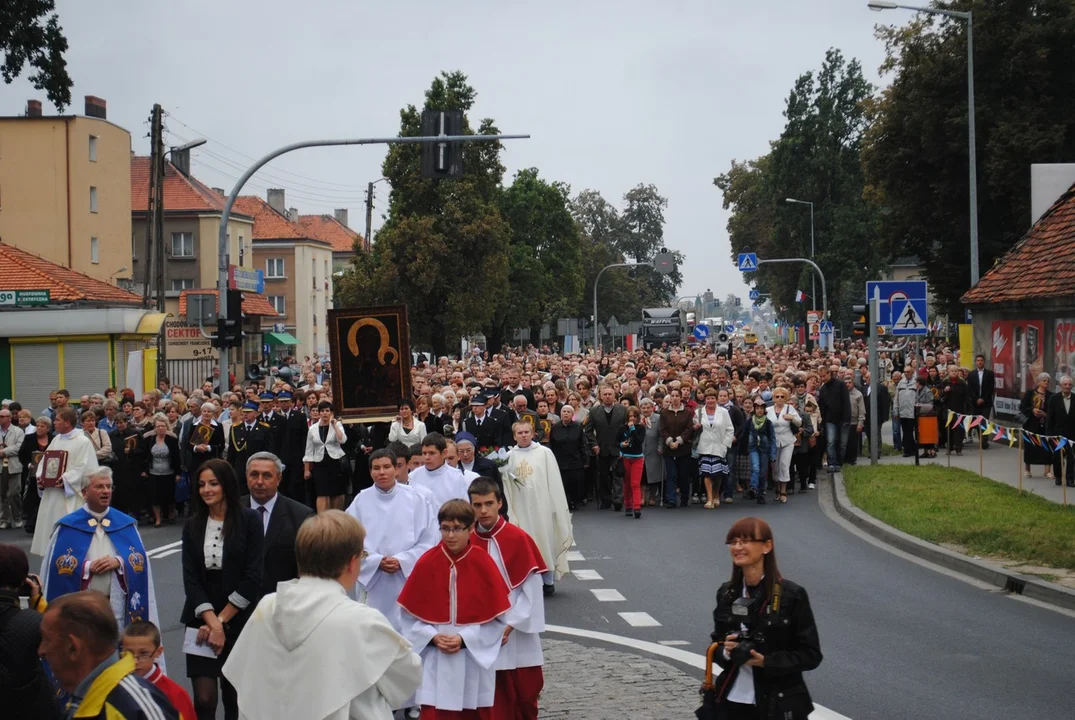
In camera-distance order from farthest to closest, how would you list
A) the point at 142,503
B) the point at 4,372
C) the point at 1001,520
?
the point at 4,372, the point at 142,503, the point at 1001,520

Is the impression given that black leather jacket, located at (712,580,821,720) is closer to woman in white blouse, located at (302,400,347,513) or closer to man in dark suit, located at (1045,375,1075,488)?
woman in white blouse, located at (302,400,347,513)

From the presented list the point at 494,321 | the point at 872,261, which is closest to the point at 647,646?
the point at 494,321

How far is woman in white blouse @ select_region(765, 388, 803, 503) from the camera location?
22.1 m

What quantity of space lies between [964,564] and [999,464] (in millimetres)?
10306

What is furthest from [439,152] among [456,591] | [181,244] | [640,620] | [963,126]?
[181,244]

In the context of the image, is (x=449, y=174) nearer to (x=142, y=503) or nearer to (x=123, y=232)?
(x=142, y=503)

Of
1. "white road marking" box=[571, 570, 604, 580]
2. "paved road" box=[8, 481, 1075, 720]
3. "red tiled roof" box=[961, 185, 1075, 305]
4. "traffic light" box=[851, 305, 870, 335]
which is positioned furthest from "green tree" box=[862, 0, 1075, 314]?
"white road marking" box=[571, 570, 604, 580]

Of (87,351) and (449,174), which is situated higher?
(449,174)

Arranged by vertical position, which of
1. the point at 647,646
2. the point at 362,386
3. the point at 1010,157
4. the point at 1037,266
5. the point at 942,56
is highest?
the point at 942,56

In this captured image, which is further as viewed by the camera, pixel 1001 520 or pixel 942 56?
pixel 942 56

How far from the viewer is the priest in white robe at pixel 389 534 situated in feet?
29.5

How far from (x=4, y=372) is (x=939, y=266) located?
2801cm

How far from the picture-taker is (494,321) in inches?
2813

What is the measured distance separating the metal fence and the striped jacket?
39041 mm
